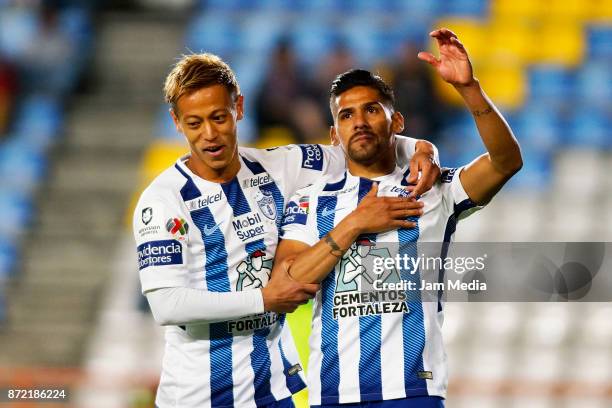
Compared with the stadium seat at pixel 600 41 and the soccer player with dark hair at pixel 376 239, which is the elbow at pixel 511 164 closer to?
the soccer player with dark hair at pixel 376 239

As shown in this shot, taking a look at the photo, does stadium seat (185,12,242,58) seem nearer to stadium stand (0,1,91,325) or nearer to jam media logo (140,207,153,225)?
stadium stand (0,1,91,325)

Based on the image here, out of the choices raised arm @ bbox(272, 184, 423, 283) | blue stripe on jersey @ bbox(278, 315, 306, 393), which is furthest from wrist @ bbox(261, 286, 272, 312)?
blue stripe on jersey @ bbox(278, 315, 306, 393)

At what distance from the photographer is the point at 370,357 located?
4145mm

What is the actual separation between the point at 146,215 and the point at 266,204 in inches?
20.0

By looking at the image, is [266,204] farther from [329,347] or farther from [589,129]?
[589,129]

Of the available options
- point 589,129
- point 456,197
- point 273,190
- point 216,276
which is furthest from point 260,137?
point 456,197

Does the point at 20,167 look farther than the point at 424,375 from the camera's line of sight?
Yes

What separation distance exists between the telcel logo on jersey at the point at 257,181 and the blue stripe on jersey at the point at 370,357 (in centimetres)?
75

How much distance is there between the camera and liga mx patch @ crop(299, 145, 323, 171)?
465cm

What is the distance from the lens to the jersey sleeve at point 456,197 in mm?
4273

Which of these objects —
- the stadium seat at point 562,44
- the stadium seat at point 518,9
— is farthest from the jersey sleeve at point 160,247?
the stadium seat at point 518,9

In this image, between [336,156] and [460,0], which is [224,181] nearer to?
[336,156]

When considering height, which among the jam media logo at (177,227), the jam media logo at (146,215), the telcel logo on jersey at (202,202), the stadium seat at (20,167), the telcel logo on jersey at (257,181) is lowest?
the jam media logo at (177,227)

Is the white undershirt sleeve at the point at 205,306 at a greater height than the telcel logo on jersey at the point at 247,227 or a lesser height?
lesser
